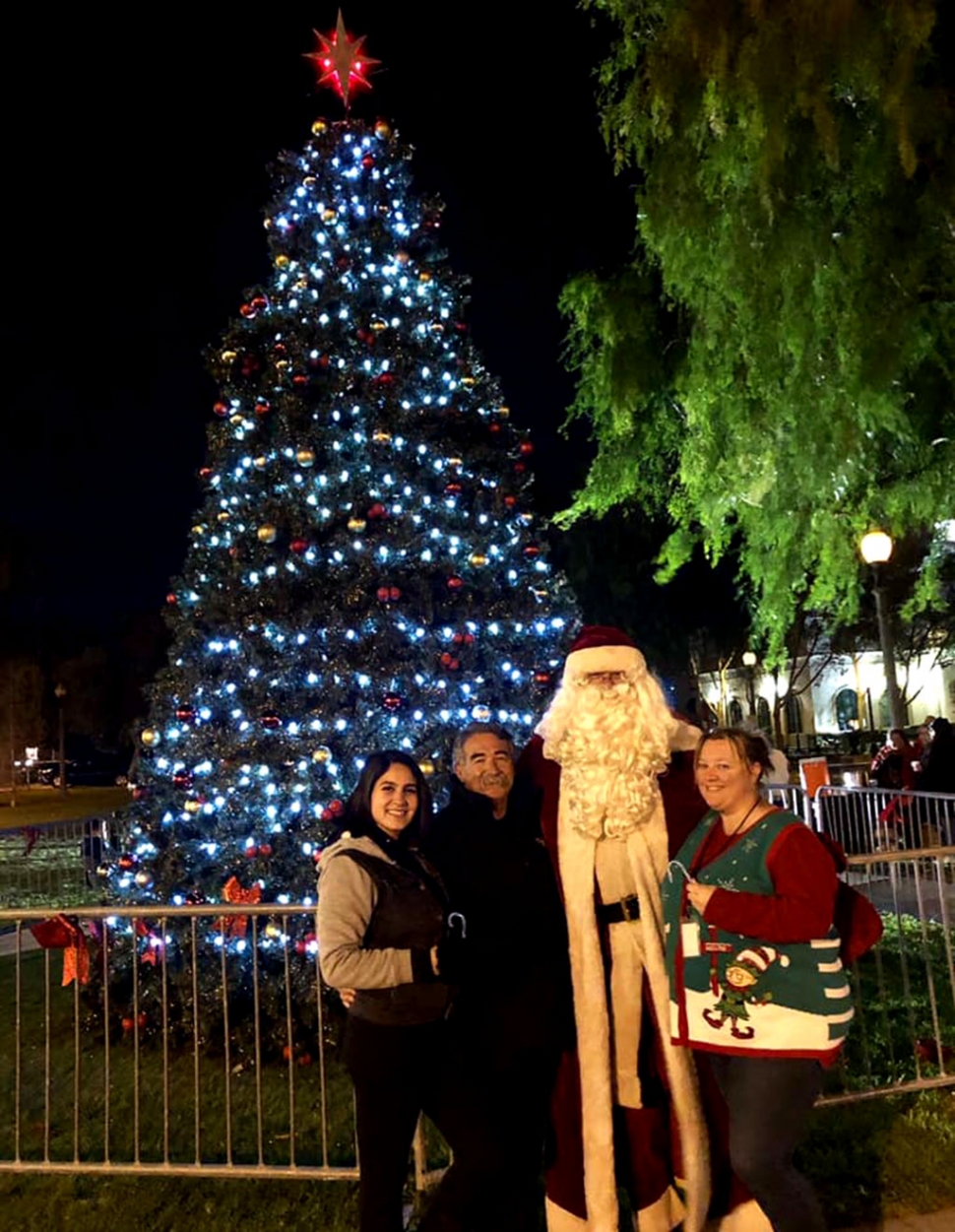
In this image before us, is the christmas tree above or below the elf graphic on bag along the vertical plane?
above

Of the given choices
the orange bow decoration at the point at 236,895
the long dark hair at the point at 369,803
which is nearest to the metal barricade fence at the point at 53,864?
the orange bow decoration at the point at 236,895

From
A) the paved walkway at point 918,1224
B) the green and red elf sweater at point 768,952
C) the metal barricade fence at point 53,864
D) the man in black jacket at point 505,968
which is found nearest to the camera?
the green and red elf sweater at point 768,952

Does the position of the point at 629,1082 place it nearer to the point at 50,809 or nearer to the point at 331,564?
the point at 331,564

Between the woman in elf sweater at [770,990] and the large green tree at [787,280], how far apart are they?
5.29m

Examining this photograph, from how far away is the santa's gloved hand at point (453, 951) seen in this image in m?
3.23

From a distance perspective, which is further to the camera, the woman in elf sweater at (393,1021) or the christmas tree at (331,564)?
the christmas tree at (331,564)

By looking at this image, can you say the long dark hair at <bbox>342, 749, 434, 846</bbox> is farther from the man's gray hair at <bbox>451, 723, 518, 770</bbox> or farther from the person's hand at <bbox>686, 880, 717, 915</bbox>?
the person's hand at <bbox>686, 880, 717, 915</bbox>

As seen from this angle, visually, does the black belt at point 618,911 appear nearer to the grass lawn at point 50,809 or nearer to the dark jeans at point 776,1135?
the dark jeans at point 776,1135

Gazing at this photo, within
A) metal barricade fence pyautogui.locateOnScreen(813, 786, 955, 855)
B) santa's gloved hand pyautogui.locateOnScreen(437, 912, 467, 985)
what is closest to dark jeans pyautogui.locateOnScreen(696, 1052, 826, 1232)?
santa's gloved hand pyautogui.locateOnScreen(437, 912, 467, 985)

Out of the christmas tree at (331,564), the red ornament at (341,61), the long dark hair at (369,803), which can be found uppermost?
the red ornament at (341,61)

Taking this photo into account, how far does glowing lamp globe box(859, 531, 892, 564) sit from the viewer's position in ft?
32.0

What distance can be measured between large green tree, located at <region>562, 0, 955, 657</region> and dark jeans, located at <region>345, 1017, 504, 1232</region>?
5.97 m

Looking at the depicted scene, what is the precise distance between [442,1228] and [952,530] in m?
10.3

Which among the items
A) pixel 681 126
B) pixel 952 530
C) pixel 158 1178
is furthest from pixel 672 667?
pixel 158 1178
